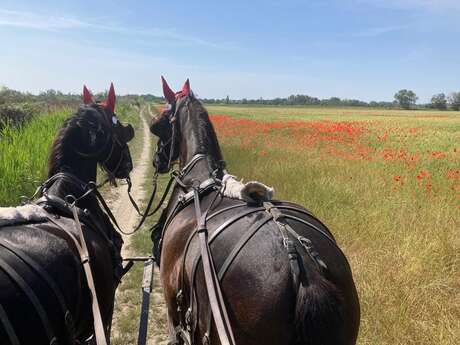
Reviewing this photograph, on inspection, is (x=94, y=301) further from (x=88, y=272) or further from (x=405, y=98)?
(x=405, y=98)

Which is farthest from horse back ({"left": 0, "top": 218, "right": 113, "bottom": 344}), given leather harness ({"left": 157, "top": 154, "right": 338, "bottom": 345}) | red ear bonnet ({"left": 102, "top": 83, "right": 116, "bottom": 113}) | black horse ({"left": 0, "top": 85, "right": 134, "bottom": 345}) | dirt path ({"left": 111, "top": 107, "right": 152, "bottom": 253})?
dirt path ({"left": 111, "top": 107, "right": 152, "bottom": 253})

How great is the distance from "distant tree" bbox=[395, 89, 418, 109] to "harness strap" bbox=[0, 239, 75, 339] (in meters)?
125

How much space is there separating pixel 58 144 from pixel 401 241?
430 centimetres

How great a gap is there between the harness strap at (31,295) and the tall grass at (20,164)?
15.3 ft

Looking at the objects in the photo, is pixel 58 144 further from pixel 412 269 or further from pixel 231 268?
pixel 412 269

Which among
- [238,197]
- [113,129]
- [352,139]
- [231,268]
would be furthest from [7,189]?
[352,139]

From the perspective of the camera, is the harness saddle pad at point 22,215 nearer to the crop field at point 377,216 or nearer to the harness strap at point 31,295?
the harness strap at point 31,295

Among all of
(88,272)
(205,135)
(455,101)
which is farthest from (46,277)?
(455,101)

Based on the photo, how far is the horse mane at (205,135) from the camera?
379 cm

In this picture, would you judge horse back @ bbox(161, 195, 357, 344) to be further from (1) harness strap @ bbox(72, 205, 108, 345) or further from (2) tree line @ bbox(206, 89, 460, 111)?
(2) tree line @ bbox(206, 89, 460, 111)

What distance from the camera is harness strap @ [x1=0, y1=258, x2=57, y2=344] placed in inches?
78.3

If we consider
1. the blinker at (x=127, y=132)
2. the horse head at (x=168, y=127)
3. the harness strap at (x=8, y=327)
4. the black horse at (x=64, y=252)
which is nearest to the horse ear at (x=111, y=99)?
the black horse at (x=64, y=252)

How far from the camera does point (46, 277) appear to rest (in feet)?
6.99

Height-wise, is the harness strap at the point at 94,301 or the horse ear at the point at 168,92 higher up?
the horse ear at the point at 168,92
